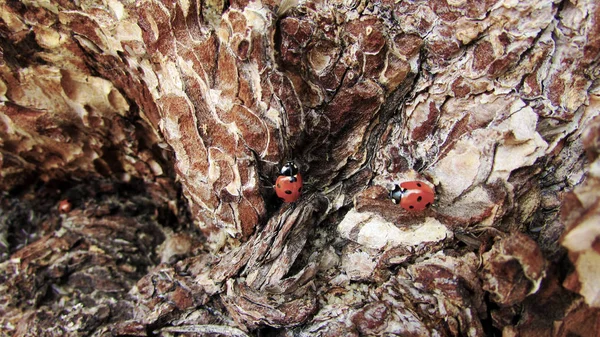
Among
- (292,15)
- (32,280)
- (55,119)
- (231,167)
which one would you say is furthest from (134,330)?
(292,15)

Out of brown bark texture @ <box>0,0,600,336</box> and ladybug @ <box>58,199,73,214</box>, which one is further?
ladybug @ <box>58,199,73,214</box>

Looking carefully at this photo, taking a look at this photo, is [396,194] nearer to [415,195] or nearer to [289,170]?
[415,195]

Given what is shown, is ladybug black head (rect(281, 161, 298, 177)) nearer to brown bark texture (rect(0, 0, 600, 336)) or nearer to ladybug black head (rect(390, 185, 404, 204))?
brown bark texture (rect(0, 0, 600, 336))

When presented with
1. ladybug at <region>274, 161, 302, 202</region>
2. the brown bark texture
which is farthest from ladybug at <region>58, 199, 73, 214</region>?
ladybug at <region>274, 161, 302, 202</region>

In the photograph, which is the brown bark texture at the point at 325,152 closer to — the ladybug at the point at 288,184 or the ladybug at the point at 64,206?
the ladybug at the point at 288,184

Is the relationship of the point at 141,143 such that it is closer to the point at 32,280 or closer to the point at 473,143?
the point at 32,280

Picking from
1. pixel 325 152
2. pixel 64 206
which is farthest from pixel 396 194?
pixel 64 206
